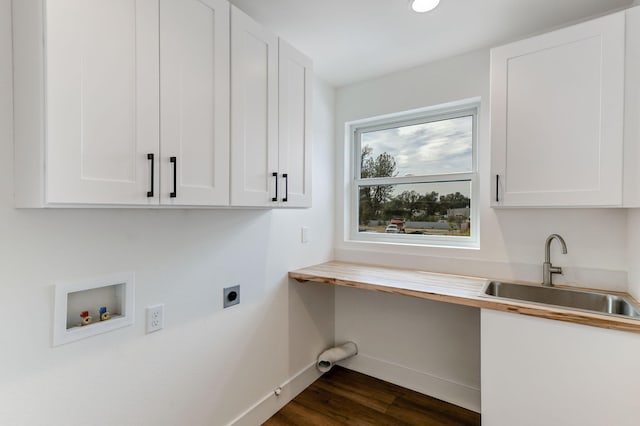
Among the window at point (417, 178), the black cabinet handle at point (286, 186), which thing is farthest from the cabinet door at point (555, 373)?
the black cabinet handle at point (286, 186)

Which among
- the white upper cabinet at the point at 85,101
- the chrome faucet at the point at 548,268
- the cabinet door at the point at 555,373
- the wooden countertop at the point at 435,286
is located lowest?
A: the cabinet door at the point at 555,373

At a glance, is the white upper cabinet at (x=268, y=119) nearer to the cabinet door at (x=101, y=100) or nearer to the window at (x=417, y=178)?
the cabinet door at (x=101, y=100)

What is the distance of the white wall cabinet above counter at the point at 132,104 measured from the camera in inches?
35.7

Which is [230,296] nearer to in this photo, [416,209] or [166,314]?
[166,314]

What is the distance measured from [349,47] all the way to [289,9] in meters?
0.52

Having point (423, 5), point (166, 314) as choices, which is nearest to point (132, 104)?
point (166, 314)

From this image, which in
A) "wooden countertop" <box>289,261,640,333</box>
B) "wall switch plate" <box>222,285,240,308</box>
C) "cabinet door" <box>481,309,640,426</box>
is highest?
"wooden countertop" <box>289,261,640,333</box>

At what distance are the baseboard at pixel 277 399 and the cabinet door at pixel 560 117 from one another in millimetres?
1816

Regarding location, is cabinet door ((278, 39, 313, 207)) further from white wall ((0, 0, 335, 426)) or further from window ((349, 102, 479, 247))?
window ((349, 102, 479, 247))

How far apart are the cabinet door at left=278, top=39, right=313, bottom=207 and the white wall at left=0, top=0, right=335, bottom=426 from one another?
36 centimetres

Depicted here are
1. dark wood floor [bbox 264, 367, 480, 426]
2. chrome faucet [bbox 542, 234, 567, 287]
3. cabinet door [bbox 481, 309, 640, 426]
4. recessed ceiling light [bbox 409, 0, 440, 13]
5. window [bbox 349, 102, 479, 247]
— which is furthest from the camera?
window [bbox 349, 102, 479, 247]

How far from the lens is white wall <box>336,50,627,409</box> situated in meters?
1.80

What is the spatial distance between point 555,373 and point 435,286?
65 cm

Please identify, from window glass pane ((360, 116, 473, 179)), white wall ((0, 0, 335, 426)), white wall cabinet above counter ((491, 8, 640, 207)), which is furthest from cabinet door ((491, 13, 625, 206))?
white wall ((0, 0, 335, 426))
